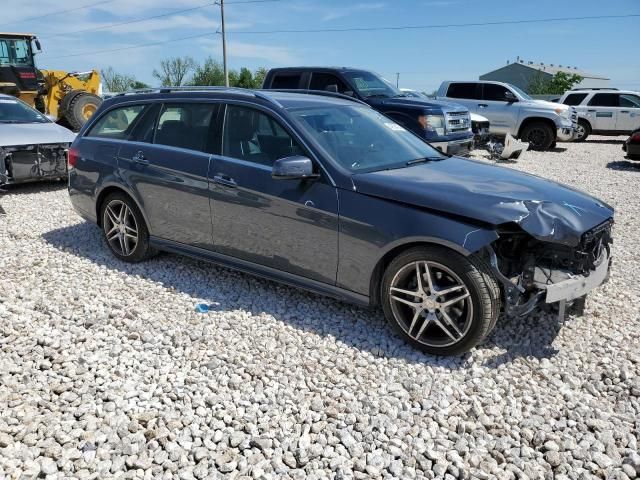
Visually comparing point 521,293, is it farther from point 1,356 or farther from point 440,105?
point 440,105

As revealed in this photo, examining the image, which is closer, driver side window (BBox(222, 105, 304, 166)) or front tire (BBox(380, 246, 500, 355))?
front tire (BBox(380, 246, 500, 355))

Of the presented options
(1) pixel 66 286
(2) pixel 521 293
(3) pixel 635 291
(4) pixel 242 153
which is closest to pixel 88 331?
(1) pixel 66 286

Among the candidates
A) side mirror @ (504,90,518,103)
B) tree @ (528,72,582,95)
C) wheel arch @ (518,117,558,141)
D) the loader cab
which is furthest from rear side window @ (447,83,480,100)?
tree @ (528,72,582,95)

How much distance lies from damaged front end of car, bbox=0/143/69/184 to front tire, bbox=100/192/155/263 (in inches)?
145

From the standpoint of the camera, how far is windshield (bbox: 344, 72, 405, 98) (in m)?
10.9

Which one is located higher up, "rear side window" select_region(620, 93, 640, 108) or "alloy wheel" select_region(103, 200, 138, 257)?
"rear side window" select_region(620, 93, 640, 108)

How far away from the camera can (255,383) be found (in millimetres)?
3320

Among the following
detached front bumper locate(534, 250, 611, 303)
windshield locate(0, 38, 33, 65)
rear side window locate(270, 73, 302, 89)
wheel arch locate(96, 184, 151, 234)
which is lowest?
detached front bumper locate(534, 250, 611, 303)

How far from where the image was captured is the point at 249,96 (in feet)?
14.6

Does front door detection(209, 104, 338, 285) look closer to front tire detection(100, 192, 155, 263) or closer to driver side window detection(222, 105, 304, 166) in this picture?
driver side window detection(222, 105, 304, 166)

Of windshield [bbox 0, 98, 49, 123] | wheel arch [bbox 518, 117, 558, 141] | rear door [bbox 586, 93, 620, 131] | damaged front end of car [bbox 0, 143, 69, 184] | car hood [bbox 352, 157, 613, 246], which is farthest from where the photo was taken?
rear door [bbox 586, 93, 620, 131]

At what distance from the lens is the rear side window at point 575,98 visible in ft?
64.3

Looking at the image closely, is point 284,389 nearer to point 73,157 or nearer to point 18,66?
point 73,157

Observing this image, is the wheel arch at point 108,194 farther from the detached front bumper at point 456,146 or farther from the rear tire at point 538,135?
the rear tire at point 538,135
